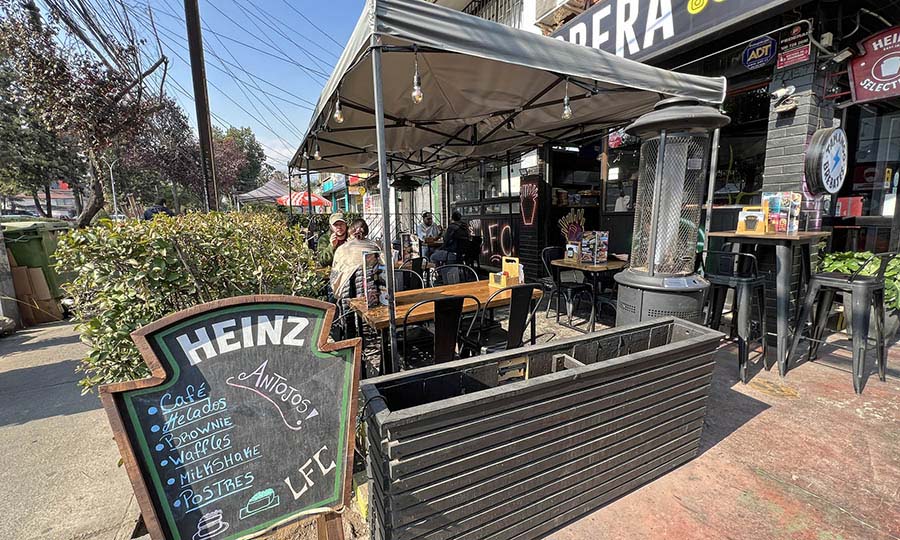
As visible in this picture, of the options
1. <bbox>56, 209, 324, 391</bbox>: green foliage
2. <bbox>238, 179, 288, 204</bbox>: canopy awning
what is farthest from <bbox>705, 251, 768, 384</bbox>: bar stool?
<bbox>238, 179, 288, 204</bbox>: canopy awning

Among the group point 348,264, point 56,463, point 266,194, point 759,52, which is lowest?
point 56,463

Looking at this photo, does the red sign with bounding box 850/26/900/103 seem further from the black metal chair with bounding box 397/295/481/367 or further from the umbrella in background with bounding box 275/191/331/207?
the umbrella in background with bounding box 275/191/331/207

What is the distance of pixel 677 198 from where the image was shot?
2.76 metres

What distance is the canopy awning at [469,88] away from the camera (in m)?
1.90

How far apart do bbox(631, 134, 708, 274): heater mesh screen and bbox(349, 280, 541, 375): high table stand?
988mm

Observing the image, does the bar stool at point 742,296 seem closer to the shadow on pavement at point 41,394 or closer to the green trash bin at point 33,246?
the shadow on pavement at point 41,394

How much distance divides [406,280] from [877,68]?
475 cm

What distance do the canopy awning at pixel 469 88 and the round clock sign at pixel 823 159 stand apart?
1266mm

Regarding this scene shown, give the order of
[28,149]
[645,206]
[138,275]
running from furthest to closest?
[28,149]
[645,206]
[138,275]

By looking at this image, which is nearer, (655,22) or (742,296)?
(742,296)

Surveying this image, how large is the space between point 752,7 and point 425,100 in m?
3.10

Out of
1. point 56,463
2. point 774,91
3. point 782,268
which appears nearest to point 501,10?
point 774,91

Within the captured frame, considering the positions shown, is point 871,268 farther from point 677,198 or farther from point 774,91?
point 677,198

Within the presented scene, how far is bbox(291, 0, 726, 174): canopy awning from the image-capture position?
1.90 meters
